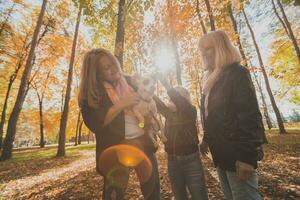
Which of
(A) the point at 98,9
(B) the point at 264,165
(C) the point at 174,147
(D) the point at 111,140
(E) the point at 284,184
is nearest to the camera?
(D) the point at 111,140

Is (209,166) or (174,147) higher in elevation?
(174,147)

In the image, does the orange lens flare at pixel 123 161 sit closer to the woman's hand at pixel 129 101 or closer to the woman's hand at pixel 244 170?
the woman's hand at pixel 129 101

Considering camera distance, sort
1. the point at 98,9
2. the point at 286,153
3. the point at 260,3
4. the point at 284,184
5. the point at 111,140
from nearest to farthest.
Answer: the point at 111,140 → the point at 284,184 → the point at 98,9 → the point at 286,153 → the point at 260,3

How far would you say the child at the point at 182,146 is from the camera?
9.72 feet

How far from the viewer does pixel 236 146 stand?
1.98 m

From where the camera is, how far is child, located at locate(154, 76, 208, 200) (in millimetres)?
2963

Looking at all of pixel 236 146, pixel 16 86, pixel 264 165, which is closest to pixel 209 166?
pixel 264 165

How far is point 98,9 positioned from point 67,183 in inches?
241

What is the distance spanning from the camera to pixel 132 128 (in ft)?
7.59

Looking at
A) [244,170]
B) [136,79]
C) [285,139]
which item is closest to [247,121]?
[244,170]

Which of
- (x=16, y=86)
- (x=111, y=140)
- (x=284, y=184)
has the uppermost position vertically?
(x=16, y=86)

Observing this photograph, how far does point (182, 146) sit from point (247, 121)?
134cm

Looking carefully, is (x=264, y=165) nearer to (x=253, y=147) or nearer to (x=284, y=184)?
(x=284, y=184)

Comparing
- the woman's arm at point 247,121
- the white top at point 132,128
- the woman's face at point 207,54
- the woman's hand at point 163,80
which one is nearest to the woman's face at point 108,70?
the white top at point 132,128
